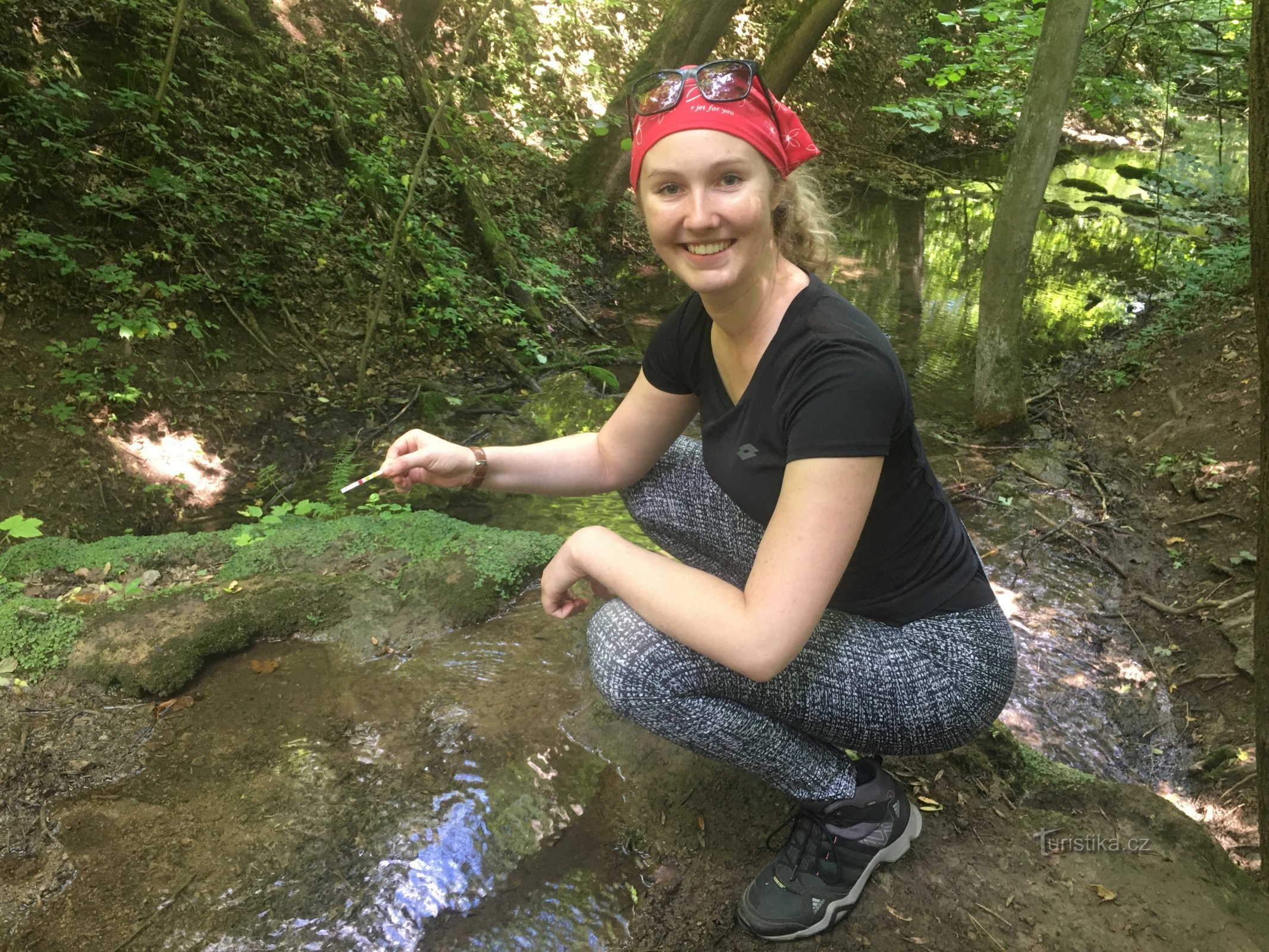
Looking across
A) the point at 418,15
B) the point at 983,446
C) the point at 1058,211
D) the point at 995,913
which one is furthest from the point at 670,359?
the point at 1058,211

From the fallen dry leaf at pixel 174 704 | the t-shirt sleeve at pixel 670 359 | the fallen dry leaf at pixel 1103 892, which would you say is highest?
the t-shirt sleeve at pixel 670 359

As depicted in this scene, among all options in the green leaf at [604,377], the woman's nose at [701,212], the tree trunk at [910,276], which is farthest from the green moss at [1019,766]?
the tree trunk at [910,276]

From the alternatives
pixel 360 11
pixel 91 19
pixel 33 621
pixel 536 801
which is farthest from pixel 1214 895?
pixel 360 11

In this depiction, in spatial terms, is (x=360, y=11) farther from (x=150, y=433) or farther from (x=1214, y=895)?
(x=1214, y=895)

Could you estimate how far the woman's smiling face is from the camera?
1424 millimetres

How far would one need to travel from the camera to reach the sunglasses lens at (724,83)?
4.67 ft

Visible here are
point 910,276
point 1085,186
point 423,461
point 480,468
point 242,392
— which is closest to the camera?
point 423,461

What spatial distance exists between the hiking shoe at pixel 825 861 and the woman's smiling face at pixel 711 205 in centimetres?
114

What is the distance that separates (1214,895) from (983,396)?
4.01 metres

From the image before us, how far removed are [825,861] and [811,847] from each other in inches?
1.5

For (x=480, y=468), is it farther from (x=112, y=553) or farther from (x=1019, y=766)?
(x=112, y=553)

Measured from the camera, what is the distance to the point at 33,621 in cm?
227

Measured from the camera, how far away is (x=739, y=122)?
4.66 ft

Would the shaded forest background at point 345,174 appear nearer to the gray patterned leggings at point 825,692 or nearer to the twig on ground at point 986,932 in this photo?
the gray patterned leggings at point 825,692
